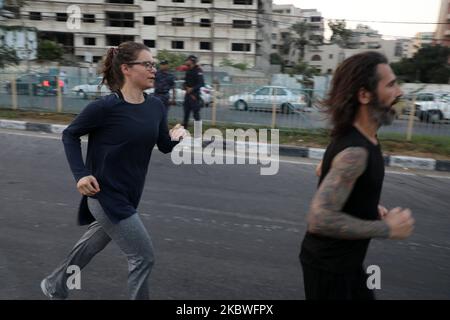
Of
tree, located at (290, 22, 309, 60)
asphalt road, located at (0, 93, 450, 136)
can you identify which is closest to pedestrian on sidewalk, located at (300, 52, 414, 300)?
asphalt road, located at (0, 93, 450, 136)

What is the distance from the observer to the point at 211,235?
414 cm

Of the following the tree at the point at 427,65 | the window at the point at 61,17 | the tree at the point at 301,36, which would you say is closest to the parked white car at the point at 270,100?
the tree at the point at 427,65

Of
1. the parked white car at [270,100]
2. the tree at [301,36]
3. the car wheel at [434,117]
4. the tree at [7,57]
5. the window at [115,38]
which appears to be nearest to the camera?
the car wheel at [434,117]

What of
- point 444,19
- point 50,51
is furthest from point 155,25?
point 444,19

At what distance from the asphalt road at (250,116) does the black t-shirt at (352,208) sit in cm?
733

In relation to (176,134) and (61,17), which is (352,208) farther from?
(61,17)

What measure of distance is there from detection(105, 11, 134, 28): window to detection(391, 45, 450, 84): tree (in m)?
30.5

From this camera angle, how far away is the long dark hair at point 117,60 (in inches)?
94.0

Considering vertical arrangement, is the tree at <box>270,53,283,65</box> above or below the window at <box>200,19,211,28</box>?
below

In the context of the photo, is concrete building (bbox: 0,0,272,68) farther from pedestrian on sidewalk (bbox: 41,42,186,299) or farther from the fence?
pedestrian on sidewalk (bbox: 41,42,186,299)

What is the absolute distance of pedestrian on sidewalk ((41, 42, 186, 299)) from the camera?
2.31 m

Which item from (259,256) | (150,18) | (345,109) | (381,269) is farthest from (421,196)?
(150,18)

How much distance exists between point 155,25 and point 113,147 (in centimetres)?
5195

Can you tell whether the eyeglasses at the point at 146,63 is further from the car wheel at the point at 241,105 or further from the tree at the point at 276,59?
the tree at the point at 276,59
